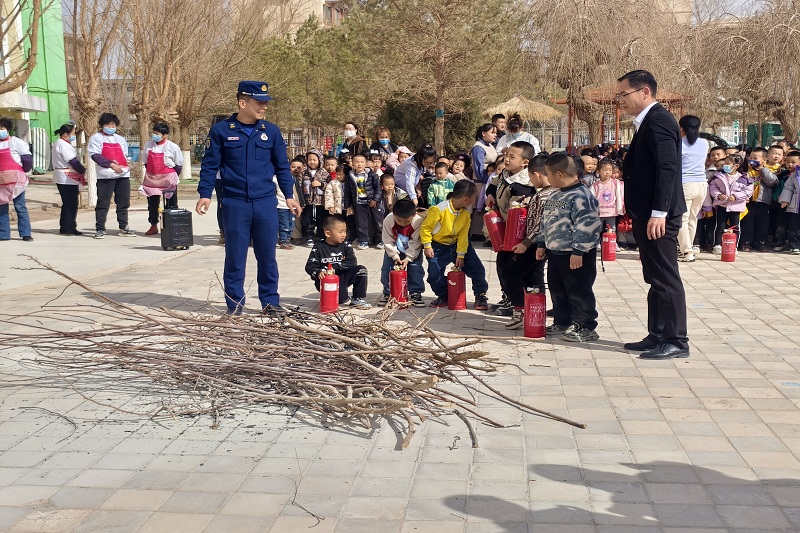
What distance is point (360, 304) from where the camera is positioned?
346 inches

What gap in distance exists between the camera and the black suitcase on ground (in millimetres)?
13148

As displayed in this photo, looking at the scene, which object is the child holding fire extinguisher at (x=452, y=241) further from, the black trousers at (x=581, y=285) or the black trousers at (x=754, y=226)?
the black trousers at (x=754, y=226)

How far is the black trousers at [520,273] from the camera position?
806cm

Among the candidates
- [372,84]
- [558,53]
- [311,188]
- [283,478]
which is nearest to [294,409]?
[283,478]

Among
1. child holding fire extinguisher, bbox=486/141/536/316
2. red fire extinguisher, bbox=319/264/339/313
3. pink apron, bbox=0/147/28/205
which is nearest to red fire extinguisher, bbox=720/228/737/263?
child holding fire extinguisher, bbox=486/141/536/316

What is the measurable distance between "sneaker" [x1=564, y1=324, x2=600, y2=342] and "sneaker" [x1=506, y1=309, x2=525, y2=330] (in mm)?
572

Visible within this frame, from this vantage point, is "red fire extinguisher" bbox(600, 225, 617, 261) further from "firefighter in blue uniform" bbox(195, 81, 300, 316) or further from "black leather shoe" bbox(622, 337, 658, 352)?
"firefighter in blue uniform" bbox(195, 81, 300, 316)

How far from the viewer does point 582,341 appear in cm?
736

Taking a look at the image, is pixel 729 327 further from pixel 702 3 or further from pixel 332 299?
pixel 702 3

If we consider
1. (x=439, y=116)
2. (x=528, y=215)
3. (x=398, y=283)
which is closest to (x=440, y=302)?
(x=398, y=283)

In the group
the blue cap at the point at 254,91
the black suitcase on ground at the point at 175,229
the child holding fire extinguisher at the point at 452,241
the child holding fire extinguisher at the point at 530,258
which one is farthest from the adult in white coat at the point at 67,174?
the child holding fire extinguisher at the point at 530,258

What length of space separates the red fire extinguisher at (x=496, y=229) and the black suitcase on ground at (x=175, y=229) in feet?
20.1

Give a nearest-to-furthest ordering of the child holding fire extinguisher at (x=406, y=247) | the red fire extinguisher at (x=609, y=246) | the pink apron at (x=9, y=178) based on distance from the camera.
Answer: the child holding fire extinguisher at (x=406, y=247) < the red fire extinguisher at (x=609, y=246) < the pink apron at (x=9, y=178)

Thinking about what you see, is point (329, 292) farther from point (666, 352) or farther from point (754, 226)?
point (754, 226)
